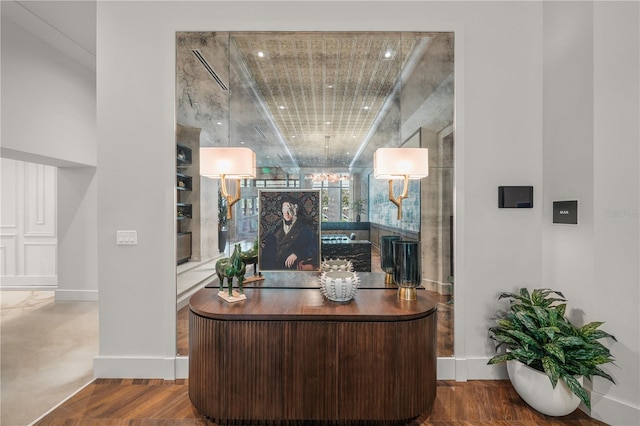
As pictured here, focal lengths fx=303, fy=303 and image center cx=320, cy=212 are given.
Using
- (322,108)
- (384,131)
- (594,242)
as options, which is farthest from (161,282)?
(594,242)

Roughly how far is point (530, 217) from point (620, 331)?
35.1 inches

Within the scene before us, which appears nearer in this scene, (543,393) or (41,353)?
(543,393)

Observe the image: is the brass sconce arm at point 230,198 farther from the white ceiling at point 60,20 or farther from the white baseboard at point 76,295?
the white baseboard at point 76,295

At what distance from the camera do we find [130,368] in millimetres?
2395

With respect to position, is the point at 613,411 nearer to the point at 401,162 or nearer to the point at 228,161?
the point at 401,162

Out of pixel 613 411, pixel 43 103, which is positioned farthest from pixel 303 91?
pixel 43 103

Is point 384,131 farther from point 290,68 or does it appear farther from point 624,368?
point 624,368

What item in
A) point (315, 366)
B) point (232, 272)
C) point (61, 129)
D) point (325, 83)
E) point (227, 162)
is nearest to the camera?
point (315, 366)

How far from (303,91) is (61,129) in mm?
3291

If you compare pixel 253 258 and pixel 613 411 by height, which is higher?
pixel 253 258

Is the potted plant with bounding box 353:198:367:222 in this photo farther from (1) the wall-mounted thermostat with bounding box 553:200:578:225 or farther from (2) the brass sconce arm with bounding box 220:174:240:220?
(1) the wall-mounted thermostat with bounding box 553:200:578:225

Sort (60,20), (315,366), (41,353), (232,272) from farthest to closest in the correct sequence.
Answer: (60,20)
(41,353)
(232,272)
(315,366)

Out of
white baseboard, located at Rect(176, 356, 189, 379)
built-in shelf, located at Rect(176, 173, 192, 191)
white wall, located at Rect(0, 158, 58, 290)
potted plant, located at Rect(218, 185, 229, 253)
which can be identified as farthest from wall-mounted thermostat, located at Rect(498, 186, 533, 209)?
white wall, located at Rect(0, 158, 58, 290)

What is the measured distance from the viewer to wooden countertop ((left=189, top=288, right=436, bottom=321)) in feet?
5.90
